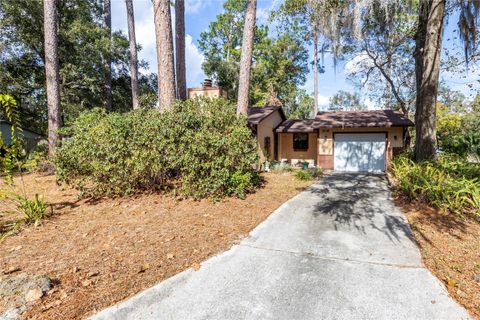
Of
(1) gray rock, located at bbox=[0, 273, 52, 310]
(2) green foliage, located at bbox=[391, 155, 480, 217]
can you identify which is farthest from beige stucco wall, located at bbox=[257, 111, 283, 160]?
(1) gray rock, located at bbox=[0, 273, 52, 310]

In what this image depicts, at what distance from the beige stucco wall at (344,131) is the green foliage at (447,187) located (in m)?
5.49

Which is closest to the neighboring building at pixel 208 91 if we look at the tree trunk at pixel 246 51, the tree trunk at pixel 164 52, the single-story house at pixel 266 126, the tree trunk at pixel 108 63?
the single-story house at pixel 266 126

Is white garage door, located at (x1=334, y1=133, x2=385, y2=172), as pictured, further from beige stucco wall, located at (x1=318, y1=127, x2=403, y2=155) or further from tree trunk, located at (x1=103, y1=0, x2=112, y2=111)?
tree trunk, located at (x1=103, y1=0, x2=112, y2=111)

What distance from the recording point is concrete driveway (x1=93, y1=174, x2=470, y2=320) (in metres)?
2.25

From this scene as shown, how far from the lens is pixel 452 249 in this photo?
3494 mm

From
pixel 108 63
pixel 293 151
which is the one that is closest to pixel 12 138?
pixel 293 151

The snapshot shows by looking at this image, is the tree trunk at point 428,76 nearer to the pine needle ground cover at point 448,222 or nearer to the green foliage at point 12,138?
the pine needle ground cover at point 448,222

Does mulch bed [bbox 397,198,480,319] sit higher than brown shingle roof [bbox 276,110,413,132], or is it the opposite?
brown shingle roof [bbox 276,110,413,132]

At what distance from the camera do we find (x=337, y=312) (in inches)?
88.7

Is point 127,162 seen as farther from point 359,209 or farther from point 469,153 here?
point 469,153

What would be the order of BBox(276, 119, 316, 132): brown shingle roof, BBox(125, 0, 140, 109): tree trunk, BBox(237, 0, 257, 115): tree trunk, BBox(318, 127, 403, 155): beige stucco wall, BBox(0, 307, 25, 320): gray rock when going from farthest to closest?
1. BBox(125, 0, 140, 109): tree trunk
2. BBox(276, 119, 316, 132): brown shingle roof
3. BBox(318, 127, 403, 155): beige stucco wall
4. BBox(237, 0, 257, 115): tree trunk
5. BBox(0, 307, 25, 320): gray rock

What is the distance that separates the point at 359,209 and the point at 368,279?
3.01 meters

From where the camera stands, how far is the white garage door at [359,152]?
480 inches

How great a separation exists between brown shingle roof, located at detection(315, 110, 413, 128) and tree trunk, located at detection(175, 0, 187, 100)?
284 inches
